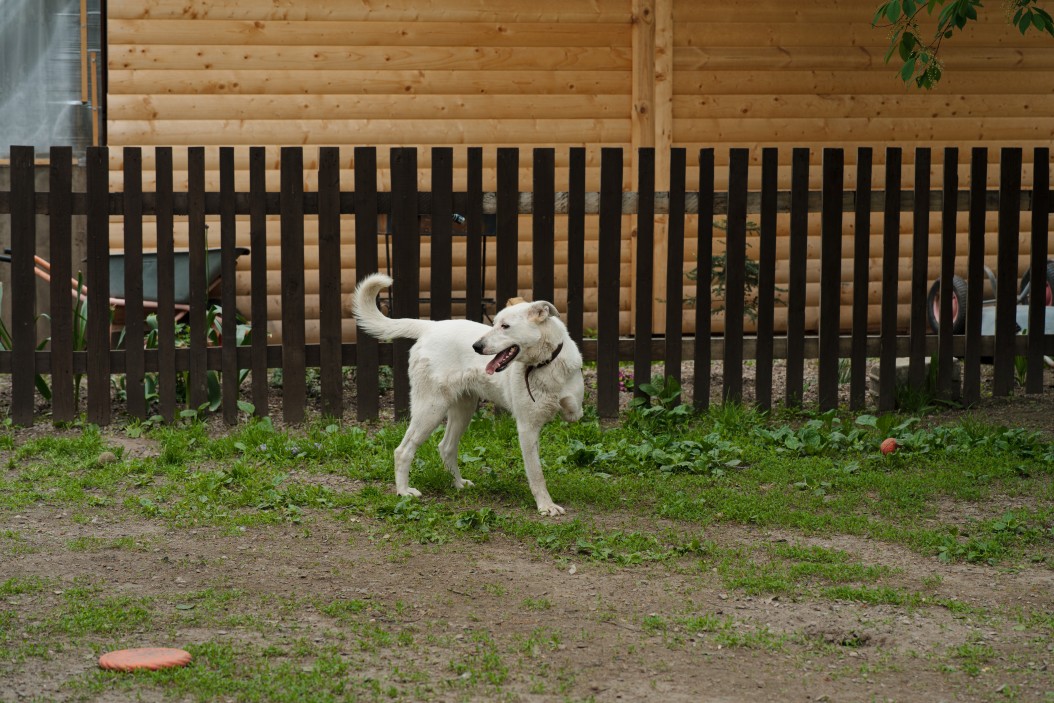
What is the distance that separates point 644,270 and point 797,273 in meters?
1.02

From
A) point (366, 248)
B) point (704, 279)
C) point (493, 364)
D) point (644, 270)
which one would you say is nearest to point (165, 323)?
point (366, 248)

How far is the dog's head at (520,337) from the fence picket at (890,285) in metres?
3.21

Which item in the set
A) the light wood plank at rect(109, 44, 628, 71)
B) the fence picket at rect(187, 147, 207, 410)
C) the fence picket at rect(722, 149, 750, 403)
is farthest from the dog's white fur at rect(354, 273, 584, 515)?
the light wood plank at rect(109, 44, 628, 71)

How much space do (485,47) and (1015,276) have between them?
5110 mm

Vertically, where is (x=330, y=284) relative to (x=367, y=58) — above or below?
below

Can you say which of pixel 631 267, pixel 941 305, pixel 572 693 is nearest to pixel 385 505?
pixel 572 693

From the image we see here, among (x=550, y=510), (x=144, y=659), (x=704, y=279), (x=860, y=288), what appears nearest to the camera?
(x=144, y=659)

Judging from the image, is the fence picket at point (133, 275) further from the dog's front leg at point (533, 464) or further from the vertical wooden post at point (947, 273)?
the vertical wooden post at point (947, 273)

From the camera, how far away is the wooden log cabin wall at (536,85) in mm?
10359

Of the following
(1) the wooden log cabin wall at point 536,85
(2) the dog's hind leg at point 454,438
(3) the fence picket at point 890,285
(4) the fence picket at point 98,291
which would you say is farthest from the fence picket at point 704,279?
(4) the fence picket at point 98,291

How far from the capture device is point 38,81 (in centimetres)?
1087

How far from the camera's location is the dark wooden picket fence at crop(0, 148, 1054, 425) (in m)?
7.24

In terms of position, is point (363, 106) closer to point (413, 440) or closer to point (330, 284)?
point (330, 284)

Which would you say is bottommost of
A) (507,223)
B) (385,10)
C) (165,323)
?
(165,323)
